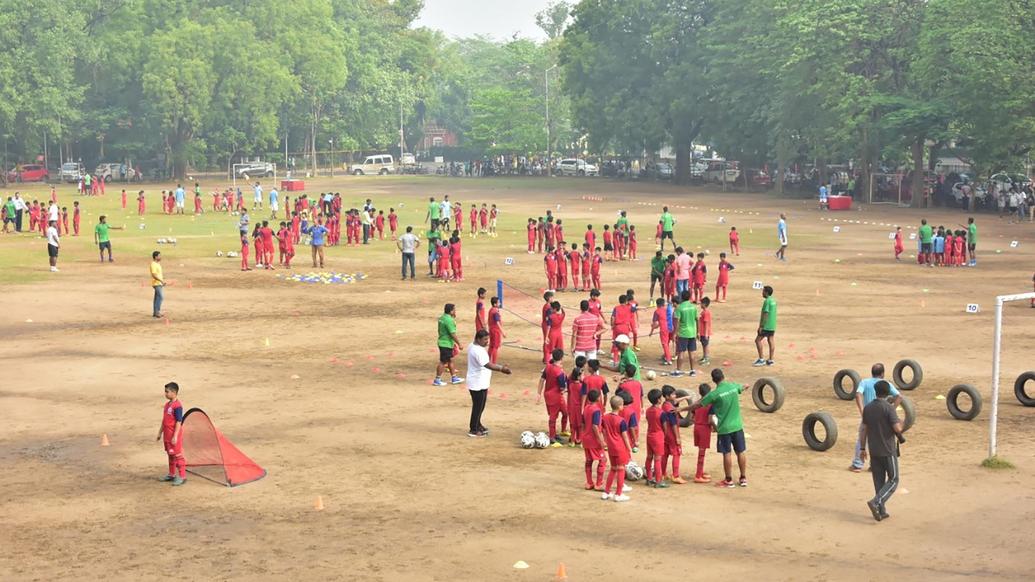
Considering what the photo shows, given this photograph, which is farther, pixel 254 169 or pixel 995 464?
pixel 254 169

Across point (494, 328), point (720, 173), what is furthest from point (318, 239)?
point (720, 173)

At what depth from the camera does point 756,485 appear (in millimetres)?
15719

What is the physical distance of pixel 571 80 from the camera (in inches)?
3757

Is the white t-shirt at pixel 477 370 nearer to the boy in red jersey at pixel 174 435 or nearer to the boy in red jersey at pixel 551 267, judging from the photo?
the boy in red jersey at pixel 174 435

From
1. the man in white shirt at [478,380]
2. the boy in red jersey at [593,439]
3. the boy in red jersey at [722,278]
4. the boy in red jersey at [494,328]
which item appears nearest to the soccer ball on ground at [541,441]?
the man in white shirt at [478,380]

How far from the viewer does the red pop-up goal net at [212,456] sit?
1599 centimetres

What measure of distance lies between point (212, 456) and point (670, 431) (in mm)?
6067

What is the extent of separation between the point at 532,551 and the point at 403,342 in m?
13.7

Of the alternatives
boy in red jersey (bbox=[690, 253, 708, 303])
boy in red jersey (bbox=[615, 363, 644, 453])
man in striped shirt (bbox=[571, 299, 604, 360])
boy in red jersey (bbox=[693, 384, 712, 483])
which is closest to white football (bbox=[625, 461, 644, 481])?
boy in red jersey (bbox=[615, 363, 644, 453])

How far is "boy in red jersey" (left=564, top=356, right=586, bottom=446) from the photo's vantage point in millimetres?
17156

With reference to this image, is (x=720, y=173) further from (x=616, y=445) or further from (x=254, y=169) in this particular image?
(x=616, y=445)

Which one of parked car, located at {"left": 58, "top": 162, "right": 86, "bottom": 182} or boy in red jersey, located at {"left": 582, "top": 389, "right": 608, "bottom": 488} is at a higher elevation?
parked car, located at {"left": 58, "top": 162, "right": 86, "bottom": 182}

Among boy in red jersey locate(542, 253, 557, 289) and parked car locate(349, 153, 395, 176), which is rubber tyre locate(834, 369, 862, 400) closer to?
boy in red jersey locate(542, 253, 557, 289)

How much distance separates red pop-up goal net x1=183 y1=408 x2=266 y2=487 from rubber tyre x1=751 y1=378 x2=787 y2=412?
8.06 meters
